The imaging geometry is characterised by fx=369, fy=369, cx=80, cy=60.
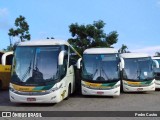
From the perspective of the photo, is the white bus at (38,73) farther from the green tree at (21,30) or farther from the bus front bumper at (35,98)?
the green tree at (21,30)

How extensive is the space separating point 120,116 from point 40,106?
4621 millimetres

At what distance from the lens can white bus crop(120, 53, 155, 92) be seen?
22578mm

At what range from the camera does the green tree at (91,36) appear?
44.1m

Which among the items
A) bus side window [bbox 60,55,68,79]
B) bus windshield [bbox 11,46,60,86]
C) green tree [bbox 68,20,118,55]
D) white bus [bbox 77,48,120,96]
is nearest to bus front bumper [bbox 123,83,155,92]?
white bus [bbox 77,48,120,96]

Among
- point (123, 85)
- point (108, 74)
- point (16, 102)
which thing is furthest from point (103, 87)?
point (16, 102)

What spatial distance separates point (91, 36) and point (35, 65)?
2881cm

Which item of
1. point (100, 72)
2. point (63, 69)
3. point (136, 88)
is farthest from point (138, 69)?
point (63, 69)

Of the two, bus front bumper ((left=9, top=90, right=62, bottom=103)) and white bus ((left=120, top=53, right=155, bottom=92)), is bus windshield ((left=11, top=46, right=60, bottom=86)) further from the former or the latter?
white bus ((left=120, top=53, right=155, bottom=92))

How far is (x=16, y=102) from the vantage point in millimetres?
16844

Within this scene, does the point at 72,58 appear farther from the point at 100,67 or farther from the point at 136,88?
the point at 136,88

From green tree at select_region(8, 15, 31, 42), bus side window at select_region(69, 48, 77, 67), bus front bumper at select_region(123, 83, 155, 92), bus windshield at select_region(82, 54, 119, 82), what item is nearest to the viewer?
bus side window at select_region(69, 48, 77, 67)

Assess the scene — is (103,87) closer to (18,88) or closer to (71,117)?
(18,88)

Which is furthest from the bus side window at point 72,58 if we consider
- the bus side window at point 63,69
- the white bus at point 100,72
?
the bus side window at point 63,69

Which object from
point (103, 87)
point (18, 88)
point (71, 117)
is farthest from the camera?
point (103, 87)
